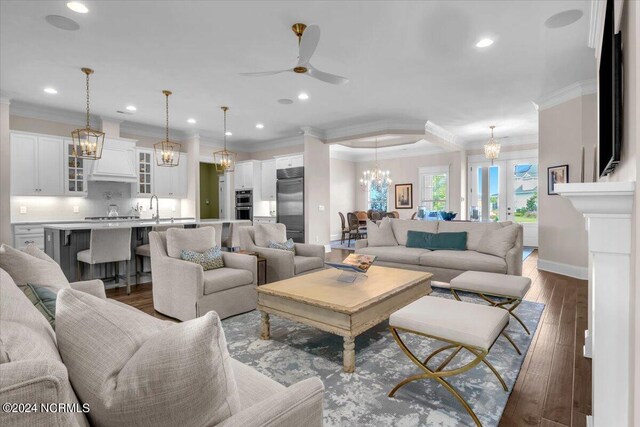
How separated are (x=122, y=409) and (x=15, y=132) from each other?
22.5 feet

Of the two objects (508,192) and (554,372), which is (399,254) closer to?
(554,372)

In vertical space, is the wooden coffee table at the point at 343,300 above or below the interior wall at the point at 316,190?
below

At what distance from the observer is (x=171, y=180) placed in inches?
301

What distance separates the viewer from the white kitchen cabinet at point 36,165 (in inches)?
218

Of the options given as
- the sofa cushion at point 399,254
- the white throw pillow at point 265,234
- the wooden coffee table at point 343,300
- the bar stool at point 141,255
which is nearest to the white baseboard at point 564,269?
the sofa cushion at point 399,254

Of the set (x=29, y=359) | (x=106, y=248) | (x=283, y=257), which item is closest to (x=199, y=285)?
(x=283, y=257)

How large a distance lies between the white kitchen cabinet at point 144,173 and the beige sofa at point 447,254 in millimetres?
4858

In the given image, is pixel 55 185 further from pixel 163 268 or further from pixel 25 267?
pixel 25 267

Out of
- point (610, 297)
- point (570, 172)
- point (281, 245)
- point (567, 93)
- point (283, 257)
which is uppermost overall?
point (567, 93)

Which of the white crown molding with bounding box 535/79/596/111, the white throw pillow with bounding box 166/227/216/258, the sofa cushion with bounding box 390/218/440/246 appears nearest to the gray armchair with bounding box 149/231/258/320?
the white throw pillow with bounding box 166/227/216/258

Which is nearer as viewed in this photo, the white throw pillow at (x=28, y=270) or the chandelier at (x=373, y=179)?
the white throw pillow at (x=28, y=270)

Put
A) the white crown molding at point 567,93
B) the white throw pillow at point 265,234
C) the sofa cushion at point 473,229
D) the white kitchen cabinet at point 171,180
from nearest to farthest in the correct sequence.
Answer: the white throw pillow at point 265,234
the sofa cushion at point 473,229
the white crown molding at point 567,93
the white kitchen cabinet at point 171,180

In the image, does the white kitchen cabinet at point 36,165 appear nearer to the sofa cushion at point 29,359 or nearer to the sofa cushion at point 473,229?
the sofa cushion at point 29,359

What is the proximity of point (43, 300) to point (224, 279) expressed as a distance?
1.93 meters
